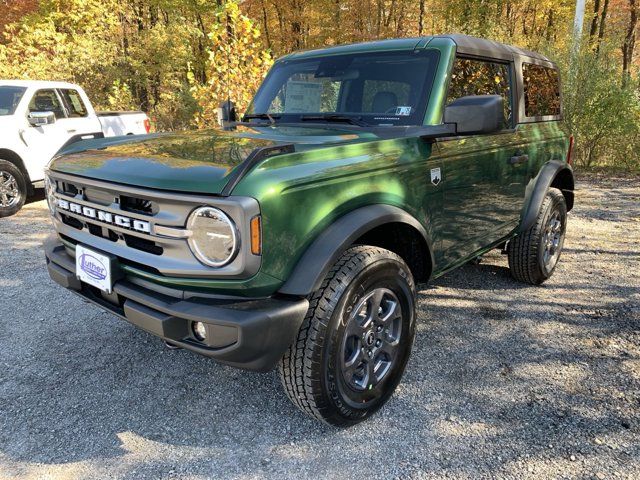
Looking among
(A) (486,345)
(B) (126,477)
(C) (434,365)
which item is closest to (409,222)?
(C) (434,365)

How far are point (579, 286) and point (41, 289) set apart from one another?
4977 millimetres

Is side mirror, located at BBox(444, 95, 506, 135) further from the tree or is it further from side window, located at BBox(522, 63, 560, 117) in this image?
the tree

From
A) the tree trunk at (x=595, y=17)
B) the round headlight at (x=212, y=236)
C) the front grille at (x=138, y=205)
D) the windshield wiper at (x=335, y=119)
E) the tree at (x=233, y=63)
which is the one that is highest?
the tree trunk at (x=595, y=17)

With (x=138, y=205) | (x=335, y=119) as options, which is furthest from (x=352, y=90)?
(x=138, y=205)

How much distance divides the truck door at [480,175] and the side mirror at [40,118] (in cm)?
669

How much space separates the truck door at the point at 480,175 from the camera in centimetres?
301

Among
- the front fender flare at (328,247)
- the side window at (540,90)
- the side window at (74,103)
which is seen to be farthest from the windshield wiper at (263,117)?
the side window at (74,103)

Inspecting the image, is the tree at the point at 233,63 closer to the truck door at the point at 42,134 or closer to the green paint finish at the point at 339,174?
the truck door at the point at 42,134

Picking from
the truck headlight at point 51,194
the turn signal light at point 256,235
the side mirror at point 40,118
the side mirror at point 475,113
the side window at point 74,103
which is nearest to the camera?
the turn signal light at point 256,235

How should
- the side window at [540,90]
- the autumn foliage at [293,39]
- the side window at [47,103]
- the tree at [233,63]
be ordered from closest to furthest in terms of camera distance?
the side window at [540,90] < the side window at [47,103] < the tree at [233,63] < the autumn foliage at [293,39]

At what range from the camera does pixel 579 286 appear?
442 cm

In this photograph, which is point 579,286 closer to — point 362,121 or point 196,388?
point 362,121

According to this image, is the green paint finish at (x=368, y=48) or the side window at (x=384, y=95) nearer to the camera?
the side window at (x=384, y=95)

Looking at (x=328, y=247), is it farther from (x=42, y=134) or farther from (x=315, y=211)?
(x=42, y=134)
